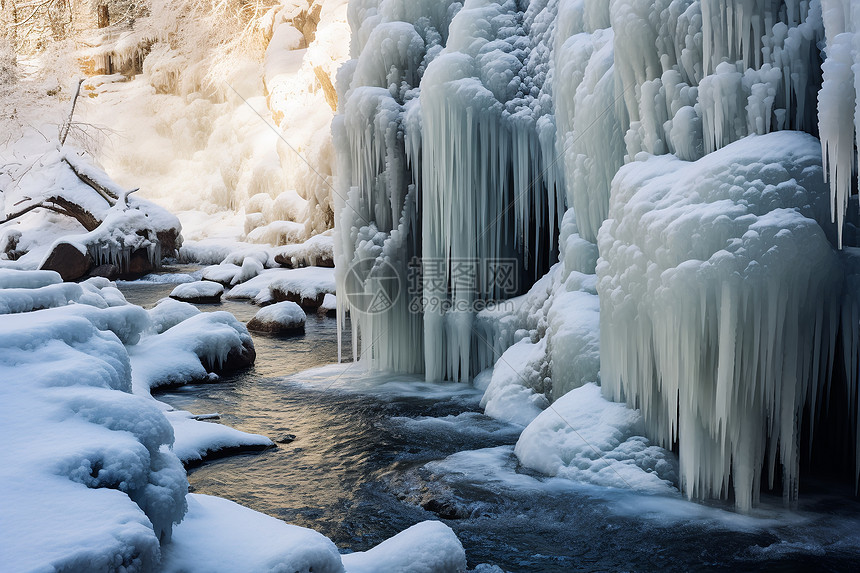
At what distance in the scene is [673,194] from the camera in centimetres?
537

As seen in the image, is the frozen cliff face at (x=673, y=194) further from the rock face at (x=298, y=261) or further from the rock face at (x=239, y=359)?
the rock face at (x=298, y=261)

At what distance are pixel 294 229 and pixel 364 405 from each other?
15588mm

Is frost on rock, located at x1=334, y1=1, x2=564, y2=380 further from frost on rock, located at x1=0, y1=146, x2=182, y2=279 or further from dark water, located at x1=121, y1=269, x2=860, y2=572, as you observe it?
frost on rock, located at x1=0, y1=146, x2=182, y2=279

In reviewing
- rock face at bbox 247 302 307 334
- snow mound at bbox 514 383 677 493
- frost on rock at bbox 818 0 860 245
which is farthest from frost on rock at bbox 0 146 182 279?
frost on rock at bbox 818 0 860 245

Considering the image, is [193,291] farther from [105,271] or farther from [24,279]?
[24,279]

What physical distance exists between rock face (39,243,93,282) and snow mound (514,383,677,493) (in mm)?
18148

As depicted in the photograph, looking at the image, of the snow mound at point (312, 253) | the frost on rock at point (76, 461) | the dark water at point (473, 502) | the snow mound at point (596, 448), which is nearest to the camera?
the frost on rock at point (76, 461)

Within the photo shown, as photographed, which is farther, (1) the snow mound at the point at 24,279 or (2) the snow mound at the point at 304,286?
(2) the snow mound at the point at 304,286

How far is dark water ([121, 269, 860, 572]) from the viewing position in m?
4.75

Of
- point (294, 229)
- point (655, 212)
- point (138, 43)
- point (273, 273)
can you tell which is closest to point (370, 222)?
point (655, 212)

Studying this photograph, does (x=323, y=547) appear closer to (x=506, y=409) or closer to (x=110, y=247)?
(x=506, y=409)

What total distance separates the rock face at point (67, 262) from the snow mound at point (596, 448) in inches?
715

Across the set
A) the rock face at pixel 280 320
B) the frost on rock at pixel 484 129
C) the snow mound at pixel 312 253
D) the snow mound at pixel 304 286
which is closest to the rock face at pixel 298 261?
the snow mound at pixel 312 253

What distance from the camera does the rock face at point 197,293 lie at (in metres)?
18.5
